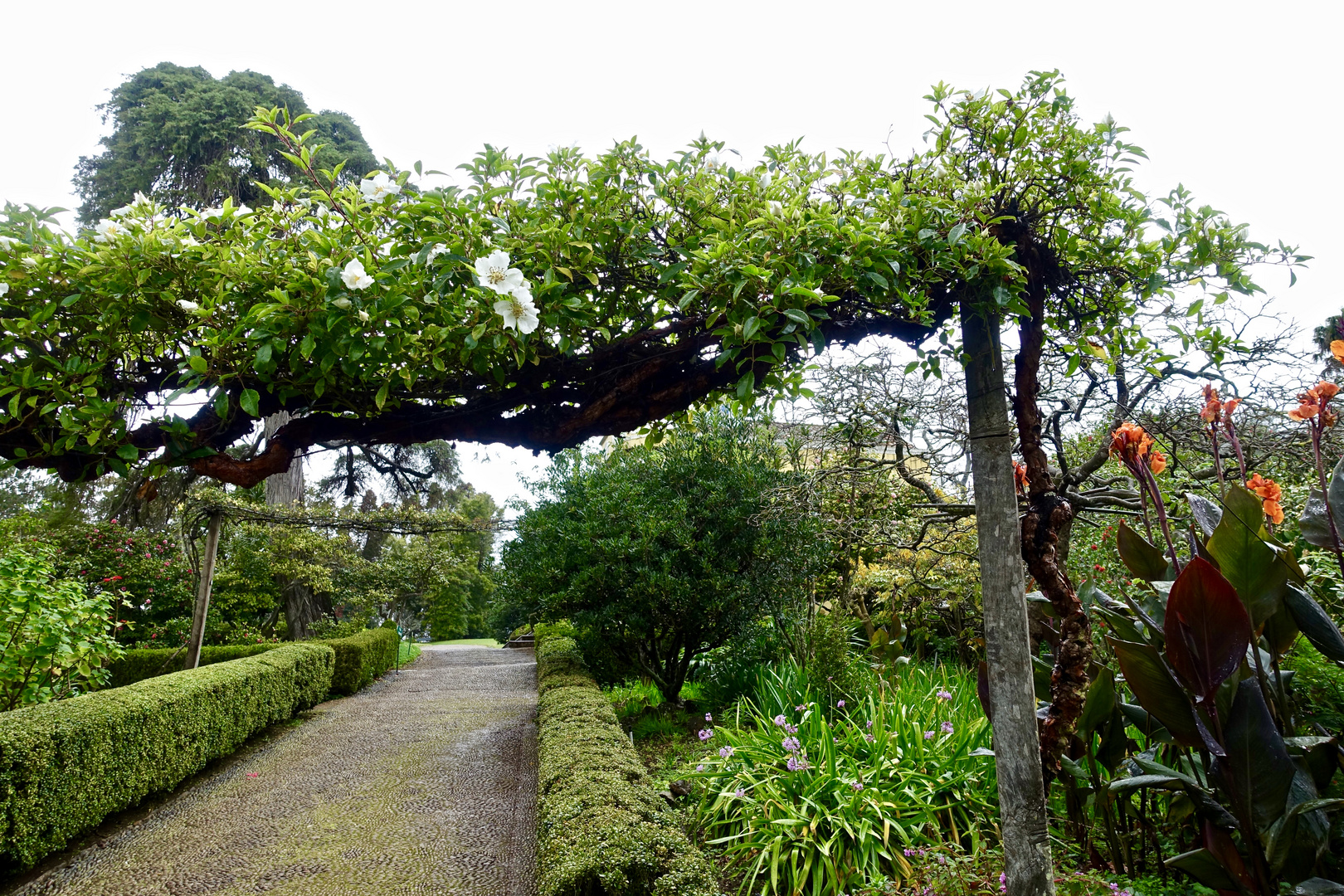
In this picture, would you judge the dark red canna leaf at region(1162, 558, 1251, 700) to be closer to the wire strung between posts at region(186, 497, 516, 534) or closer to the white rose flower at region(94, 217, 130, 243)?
the white rose flower at region(94, 217, 130, 243)

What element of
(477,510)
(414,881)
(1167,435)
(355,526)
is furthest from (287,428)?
(477,510)

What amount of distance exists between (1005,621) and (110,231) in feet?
8.06

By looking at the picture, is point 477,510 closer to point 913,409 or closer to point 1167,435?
point 913,409

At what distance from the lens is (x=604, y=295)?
200 centimetres

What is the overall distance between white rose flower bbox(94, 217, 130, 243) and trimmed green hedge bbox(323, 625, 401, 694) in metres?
9.07

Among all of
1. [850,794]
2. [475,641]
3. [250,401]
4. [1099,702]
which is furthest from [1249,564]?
[475,641]

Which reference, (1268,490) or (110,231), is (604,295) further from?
(1268,490)

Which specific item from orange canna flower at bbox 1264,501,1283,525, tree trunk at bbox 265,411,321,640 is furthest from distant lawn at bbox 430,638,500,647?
orange canna flower at bbox 1264,501,1283,525

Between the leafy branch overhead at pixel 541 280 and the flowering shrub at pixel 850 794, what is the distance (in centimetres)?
199

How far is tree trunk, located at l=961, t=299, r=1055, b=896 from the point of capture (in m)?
1.82

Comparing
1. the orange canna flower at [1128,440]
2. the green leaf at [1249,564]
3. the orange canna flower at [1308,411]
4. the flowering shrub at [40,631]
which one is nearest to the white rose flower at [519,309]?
the orange canna flower at [1128,440]

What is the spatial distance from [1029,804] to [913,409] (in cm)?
343

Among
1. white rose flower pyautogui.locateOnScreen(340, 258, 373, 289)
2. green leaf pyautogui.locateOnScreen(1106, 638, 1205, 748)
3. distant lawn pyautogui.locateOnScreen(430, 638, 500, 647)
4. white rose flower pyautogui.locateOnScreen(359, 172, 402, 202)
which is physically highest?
white rose flower pyautogui.locateOnScreen(359, 172, 402, 202)

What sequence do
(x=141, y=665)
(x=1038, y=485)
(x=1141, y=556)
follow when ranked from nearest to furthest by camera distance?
(x=1038, y=485)
(x=1141, y=556)
(x=141, y=665)
